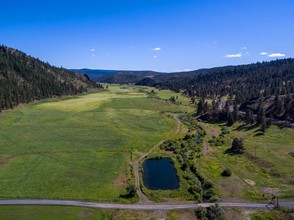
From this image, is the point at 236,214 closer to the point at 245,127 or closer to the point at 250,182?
the point at 250,182

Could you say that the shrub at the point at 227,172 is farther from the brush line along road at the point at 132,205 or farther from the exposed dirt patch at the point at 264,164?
the brush line along road at the point at 132,205

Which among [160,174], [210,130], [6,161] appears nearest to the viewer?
[160,174]

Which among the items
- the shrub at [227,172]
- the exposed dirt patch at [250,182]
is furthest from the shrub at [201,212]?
the shrub at [227,172]

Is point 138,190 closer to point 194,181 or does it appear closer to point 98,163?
point 194,181

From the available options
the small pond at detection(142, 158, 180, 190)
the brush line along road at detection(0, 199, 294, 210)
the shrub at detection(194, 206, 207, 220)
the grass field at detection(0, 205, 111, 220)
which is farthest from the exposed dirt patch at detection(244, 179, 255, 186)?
the grass field at detection(0, 205, 111, 220)

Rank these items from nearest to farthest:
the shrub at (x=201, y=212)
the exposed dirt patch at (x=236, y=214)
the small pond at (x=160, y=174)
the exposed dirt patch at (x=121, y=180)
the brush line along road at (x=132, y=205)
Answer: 1. the shrub at (x=201, y=212)
2. the exposed dirt patch at (x=236, y=214)
3. the brush line along road at (x=132, y=205)
4. the exposed dirt patch at (x=121, y=180)
5. the small pond at (x=160, y=174)

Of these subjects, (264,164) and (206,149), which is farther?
(206,149)

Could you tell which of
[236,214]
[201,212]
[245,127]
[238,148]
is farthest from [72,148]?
[245,127]
